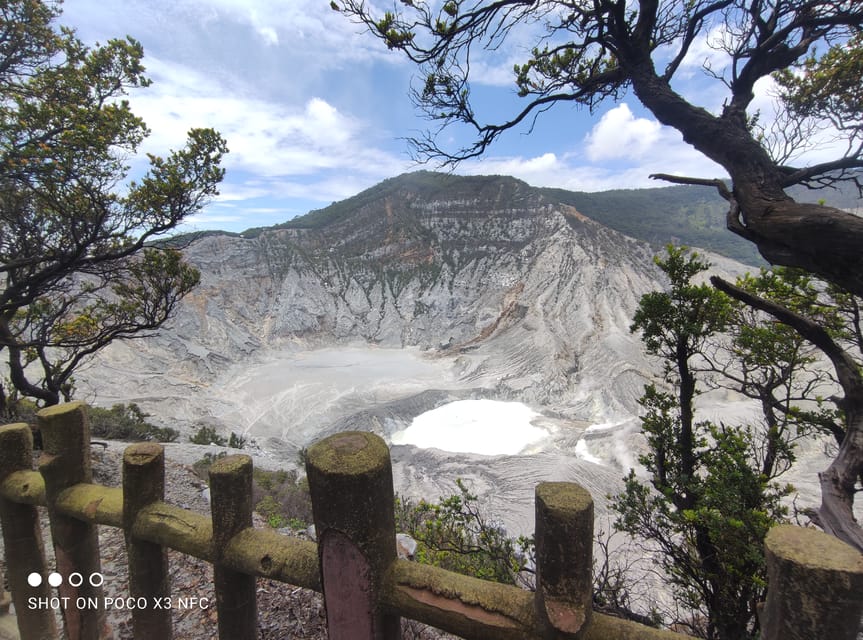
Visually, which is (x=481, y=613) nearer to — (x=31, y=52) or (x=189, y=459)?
(x=31, y=52)

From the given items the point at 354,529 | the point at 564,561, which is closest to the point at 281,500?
the point at 354,529

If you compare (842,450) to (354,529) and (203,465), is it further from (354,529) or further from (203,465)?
(203,465)

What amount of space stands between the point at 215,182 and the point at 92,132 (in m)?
1.51

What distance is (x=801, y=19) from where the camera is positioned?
2.93m

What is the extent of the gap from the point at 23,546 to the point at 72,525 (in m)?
0.69

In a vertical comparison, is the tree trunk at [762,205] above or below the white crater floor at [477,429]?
above

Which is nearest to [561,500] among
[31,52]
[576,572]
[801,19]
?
[576,572]

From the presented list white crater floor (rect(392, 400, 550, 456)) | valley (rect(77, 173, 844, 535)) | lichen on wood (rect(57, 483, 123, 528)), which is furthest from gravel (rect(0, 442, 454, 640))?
white crater floor (rect(392, 400, 550, 456))

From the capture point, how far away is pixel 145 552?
94.4 inches

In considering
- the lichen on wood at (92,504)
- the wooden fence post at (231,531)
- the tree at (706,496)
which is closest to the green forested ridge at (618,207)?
the tree at (706,496)

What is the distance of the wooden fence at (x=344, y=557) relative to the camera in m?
1.11

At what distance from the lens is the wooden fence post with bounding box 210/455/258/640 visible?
2018 millimetres

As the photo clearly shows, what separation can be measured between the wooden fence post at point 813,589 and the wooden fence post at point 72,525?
11.8 ft

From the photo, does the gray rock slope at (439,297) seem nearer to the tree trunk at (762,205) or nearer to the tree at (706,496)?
the tree at (706,496)
